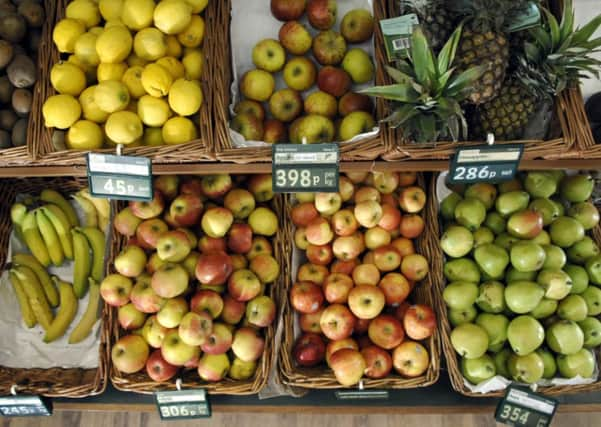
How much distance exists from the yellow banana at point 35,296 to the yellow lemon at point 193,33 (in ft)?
2.84

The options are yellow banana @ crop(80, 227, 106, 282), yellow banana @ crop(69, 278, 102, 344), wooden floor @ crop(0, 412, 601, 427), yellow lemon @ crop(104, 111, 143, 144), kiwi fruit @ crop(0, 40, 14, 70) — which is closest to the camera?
yellow lemon @ crop(104, 111, 143, 144)

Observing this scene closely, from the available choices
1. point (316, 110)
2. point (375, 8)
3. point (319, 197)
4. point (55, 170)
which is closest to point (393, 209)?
point (319, 197)

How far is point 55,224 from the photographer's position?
5.42 ft

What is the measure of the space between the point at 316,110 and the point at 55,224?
91 centimetres

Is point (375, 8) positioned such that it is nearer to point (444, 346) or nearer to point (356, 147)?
point (356, 147)

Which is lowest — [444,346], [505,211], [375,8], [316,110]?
[444,346]

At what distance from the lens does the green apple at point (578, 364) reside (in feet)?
4.38

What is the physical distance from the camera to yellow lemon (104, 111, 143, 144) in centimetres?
120

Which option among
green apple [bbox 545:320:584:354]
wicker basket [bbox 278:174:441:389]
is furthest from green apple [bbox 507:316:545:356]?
wicker basket [bbox 278:174:441:389]

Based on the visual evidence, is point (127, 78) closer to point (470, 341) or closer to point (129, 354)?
point (129, 354)

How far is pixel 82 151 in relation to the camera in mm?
1209

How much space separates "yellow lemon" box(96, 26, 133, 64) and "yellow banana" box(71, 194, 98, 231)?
59 cm

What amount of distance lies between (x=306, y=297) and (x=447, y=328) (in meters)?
0.39

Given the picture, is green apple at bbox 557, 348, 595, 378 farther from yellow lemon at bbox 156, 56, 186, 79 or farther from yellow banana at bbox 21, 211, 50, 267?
yellow banana at bbox 21, 211, 50, 267
